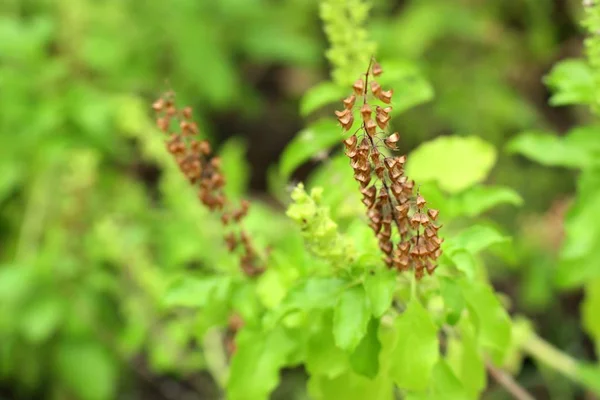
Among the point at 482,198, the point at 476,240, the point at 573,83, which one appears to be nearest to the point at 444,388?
the point at 476,240

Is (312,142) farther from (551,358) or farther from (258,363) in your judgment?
(551,358)

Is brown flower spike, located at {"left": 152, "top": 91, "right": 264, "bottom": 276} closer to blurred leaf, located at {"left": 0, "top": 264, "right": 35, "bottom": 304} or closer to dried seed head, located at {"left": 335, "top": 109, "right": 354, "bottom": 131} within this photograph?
dried seed head, located at {"left": 335, "top": 109, "right": 354, "bottom": 131}

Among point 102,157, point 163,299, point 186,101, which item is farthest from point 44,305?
point 163,299

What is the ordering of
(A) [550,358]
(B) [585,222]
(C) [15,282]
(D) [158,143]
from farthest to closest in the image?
(C) [15,282], (D) [158,143], (A) [550,358], (B) [585,222]

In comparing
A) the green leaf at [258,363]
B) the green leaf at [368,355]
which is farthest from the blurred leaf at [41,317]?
the green leaf at [368,355]

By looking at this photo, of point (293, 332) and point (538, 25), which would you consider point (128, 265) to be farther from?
point (538, 25)

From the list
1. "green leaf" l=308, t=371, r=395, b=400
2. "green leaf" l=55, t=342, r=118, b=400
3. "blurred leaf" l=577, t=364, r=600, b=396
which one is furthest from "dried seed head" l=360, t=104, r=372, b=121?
"green leaf" l=55, t=342, r=118, b=400
